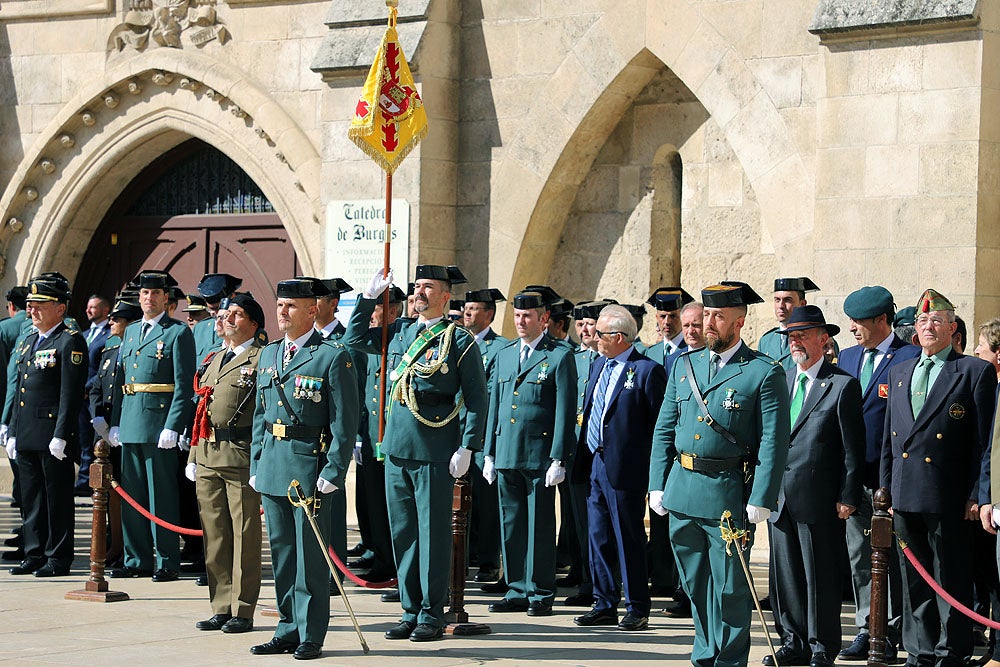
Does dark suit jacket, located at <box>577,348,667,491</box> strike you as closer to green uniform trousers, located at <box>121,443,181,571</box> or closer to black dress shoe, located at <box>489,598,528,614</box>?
black dress shoe, located at <box>489,598,528,614</box>

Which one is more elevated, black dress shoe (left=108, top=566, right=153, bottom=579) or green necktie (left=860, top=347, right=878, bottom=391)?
green necktie (left=860, top=347, right=878, bottom=391)

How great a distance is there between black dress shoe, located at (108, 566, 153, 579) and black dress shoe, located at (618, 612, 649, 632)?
309 cm

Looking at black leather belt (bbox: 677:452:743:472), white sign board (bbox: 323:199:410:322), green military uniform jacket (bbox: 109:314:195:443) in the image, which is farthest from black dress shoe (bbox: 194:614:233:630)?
white sign board (bbox: 323:199:410:322)

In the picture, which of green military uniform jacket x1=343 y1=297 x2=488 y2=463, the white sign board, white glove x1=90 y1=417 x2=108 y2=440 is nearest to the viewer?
green military uniform jacket x1=343 y1=297 x2=488 y2=463

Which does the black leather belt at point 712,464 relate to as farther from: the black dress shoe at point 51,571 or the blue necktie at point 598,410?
the black dress shoe at point 51,571

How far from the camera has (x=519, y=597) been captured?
8.98 meters

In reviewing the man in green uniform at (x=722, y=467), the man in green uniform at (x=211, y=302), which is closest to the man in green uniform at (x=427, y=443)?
the man in green uniform at (x=722, y=467)

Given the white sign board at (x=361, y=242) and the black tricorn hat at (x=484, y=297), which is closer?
the black tricorn hat at (x=484, y=297)

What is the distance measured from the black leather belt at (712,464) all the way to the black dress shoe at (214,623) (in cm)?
250

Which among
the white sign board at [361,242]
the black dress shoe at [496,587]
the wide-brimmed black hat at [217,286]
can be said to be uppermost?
the white sign board at [361,242]

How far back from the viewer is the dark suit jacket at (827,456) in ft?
24.6

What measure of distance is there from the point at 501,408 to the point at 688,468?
246 centimetres

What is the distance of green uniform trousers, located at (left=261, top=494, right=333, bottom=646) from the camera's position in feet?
24.6

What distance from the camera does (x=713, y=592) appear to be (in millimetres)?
7066
